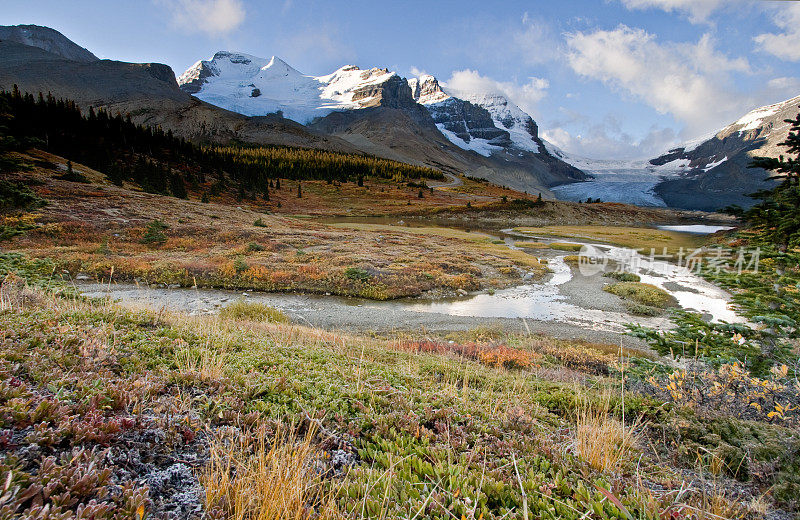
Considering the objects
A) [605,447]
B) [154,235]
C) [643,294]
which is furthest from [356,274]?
[605,447]

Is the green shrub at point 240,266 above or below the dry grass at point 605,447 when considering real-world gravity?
below

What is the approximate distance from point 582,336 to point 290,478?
659 inches

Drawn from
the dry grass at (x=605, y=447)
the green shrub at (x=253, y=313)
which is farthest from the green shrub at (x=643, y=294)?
the green shrub at (x=253, y=313)

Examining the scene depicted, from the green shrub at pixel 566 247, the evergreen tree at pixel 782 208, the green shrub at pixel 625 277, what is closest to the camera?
the evergreen tree at pixel 782 208

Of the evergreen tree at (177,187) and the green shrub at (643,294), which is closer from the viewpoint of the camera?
the green shrub at (643,294)

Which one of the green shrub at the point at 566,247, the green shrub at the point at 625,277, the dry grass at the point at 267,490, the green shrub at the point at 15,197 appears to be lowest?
the green shrub at the point at 625,277

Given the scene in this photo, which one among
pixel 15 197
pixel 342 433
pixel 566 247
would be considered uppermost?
pixel 15 197

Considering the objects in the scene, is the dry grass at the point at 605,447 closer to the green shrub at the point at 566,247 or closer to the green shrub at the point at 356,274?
the green shrub at the point at 356,274

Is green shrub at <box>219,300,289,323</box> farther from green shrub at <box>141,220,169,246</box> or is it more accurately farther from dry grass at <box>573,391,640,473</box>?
green shrub at <box>141,220,169,246</box>

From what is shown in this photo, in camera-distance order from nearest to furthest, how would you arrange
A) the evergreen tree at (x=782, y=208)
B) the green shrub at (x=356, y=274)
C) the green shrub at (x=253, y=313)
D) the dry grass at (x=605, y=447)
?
the dry grass at (x=605, y=447), the evergreen tree at (x=782, y=208), the green shrub at (x=253, y=313), the green shrub at (x=356, y=274)

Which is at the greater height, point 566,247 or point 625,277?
point 566,247

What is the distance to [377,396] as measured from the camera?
4672 millimetres

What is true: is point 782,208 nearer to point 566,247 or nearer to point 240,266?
point 240,266

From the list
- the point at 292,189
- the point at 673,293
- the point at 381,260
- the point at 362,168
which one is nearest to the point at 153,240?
the point at 381,260
